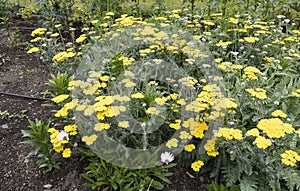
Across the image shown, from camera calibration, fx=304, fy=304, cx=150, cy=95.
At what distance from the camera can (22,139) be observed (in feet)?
9.18

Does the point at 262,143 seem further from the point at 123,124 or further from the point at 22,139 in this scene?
the point at 22,139

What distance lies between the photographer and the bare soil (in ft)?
7.79

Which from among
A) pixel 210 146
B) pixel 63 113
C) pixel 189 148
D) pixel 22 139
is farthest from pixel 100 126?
pixel 22 139

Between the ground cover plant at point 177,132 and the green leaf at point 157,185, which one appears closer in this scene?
the ground cover plant at point 177,132

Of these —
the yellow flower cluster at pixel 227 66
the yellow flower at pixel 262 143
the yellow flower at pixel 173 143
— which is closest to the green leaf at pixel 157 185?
the yellow flower at pixel 173 143

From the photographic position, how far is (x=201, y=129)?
7.43 ft

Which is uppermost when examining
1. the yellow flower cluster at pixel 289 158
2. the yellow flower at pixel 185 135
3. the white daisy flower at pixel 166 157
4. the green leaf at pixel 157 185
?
the yellow flower at pixel 185 135

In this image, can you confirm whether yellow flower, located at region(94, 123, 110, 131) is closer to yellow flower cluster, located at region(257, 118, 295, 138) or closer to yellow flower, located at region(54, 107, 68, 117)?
yellow flower, located at region(54, 107, 68, 117)

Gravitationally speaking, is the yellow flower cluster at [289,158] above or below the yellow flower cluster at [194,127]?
below

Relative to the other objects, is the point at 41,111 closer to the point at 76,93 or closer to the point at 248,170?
the point at 76,93

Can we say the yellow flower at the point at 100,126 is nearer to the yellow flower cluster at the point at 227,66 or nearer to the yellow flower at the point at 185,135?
the yellow flower at the point at 185,135

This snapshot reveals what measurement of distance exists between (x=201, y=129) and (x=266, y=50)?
64.5 inches

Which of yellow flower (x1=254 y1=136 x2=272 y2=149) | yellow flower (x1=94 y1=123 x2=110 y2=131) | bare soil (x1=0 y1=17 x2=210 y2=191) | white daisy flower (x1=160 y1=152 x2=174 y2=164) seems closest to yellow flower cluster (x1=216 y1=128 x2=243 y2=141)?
yellow flower (x1=254 y1=136 x2=272 y2=149)

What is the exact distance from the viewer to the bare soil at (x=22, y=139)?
2.38 meters
